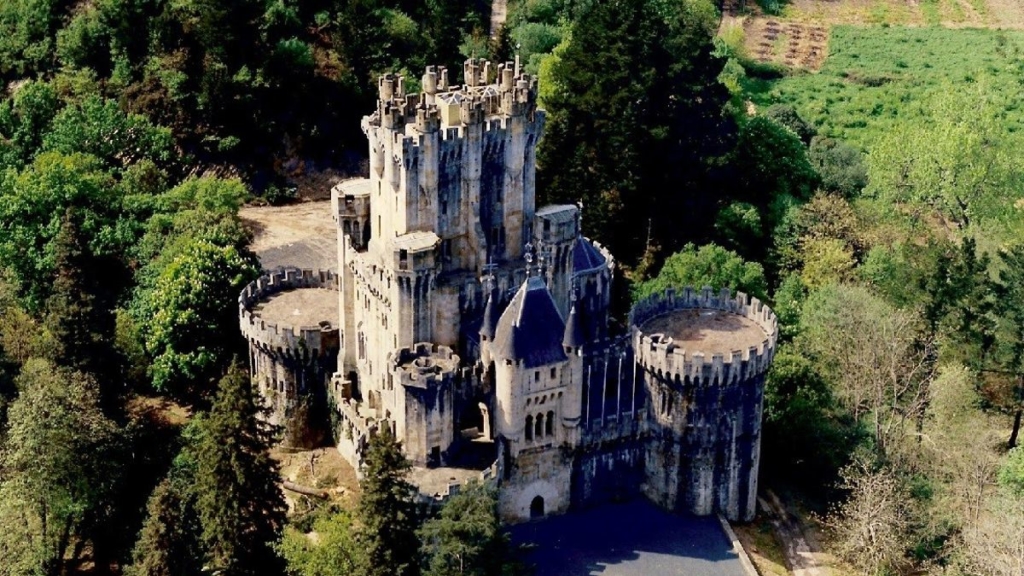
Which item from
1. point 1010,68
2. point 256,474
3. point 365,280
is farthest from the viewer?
point 1010,68

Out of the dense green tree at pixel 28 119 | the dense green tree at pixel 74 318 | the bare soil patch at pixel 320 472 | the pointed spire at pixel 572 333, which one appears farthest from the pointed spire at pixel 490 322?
the dense green tree at pixel 28 119

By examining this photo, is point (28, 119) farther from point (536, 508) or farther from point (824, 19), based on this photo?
point (824, 19)

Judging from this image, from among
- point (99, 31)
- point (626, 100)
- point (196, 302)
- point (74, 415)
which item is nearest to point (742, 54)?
point (626, 100)

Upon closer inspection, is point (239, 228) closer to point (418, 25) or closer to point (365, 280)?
point (365, 280)

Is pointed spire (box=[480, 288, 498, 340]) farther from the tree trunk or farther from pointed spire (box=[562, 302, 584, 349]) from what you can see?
the tree trunk

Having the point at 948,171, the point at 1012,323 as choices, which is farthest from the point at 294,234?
the point at 948,171
